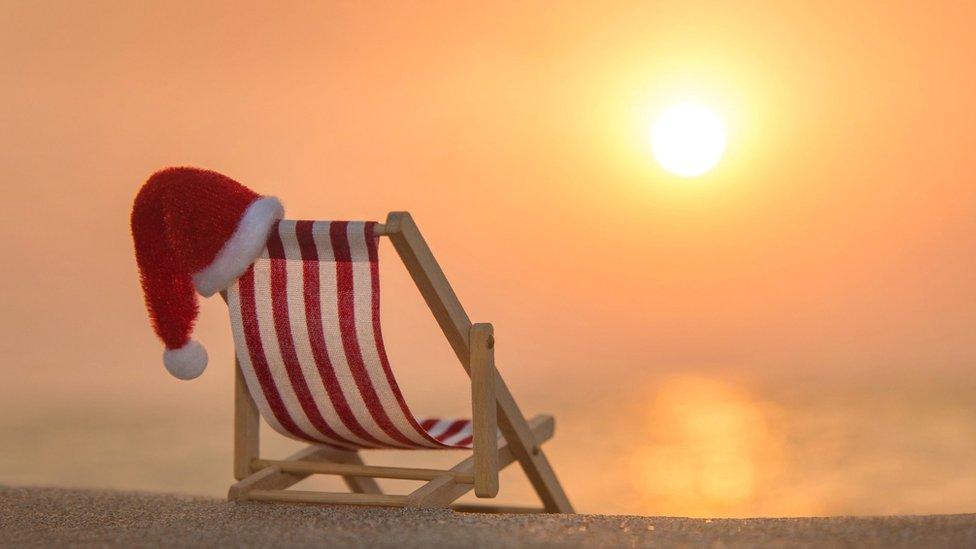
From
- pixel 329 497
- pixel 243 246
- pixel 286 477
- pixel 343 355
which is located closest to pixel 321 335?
pixel 343 355

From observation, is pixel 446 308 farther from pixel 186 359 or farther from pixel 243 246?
pixel 186 359

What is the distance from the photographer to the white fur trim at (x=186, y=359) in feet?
8.13

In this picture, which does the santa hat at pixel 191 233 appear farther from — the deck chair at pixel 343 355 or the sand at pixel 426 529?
the sand at pixel 426 529

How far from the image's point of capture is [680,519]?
88.3 inches

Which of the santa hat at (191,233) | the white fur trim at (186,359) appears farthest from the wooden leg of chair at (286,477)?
the santa hat at (191,233)

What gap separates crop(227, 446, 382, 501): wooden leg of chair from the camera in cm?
257

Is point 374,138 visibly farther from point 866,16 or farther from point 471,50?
point 866,16

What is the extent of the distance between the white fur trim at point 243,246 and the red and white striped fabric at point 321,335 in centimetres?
3

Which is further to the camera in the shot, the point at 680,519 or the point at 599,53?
the point at 599,53

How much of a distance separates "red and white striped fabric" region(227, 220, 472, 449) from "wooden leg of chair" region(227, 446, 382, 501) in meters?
0.15

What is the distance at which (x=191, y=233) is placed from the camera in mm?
2406

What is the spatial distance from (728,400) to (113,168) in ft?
18.4

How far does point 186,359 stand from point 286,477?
0.43 m

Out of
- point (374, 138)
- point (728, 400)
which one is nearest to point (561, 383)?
point (728, 400)
